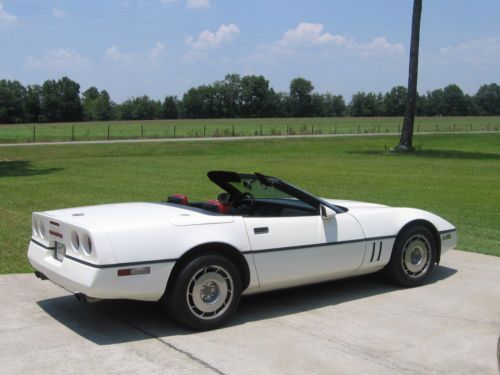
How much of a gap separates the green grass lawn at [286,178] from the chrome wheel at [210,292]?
9.74 feet

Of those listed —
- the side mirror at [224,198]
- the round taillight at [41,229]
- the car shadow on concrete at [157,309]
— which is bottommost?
the car shadow on concrete at [157,309]

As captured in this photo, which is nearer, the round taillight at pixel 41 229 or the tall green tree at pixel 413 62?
the round taillight at pixel 41 229

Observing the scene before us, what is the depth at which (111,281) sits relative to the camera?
440 centimetres

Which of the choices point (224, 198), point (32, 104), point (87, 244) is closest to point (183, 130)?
point (32, 104)

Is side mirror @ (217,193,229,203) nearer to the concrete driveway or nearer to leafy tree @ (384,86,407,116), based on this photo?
the concrete driveway

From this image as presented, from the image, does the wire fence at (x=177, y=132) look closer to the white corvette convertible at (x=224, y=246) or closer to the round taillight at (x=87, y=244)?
the white corvette convertible at (x=224, y=246)

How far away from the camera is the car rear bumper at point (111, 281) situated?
4.38m

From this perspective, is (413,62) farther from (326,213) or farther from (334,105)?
(334,105)

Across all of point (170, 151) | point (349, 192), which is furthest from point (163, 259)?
point (170, 151)

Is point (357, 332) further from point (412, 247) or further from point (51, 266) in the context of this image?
point (51, 266)

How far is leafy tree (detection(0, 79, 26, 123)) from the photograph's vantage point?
112 metres

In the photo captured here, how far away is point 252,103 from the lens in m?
146

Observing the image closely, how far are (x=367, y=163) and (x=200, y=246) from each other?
2022cm

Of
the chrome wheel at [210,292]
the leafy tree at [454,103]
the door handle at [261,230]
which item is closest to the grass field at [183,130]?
the door handle at [261,230]
